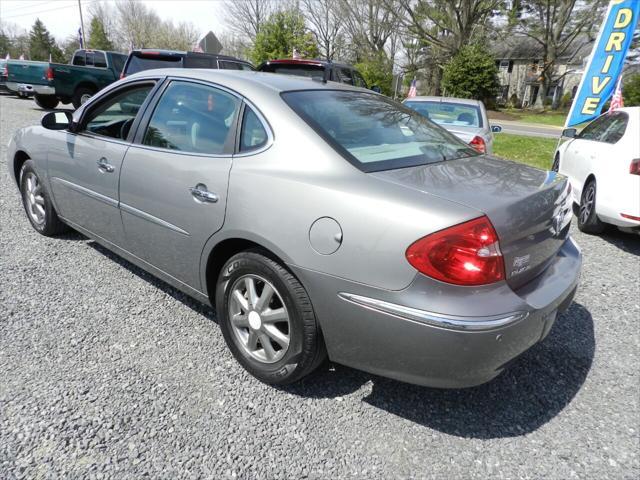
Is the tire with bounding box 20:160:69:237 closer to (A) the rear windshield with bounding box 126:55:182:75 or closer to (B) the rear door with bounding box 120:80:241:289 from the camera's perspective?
(B) the rear door with bounding box 120:80:241:289

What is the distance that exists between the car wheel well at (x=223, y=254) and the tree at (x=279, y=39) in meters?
26.5

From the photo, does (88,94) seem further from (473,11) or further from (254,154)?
(473,11)

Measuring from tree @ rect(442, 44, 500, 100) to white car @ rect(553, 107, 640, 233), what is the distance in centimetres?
2517

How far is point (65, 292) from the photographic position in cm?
333

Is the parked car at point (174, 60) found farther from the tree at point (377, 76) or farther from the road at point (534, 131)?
the tree at point (377, 76)

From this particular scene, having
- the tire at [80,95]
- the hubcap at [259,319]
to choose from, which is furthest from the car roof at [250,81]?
the tire at [80,95]

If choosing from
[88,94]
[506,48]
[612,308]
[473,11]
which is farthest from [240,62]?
[506,48]

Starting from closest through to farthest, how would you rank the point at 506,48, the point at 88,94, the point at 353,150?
the point at 353,150
the point at 88,94
the point at 506,48

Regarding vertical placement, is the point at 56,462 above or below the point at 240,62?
below

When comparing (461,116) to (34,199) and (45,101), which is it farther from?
(45,101)

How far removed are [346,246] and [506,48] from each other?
55.8m

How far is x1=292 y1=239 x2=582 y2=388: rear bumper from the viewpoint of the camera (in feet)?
6.01

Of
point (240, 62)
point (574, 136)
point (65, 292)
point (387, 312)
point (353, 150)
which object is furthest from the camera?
point (240, 62)

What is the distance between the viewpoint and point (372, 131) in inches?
101
